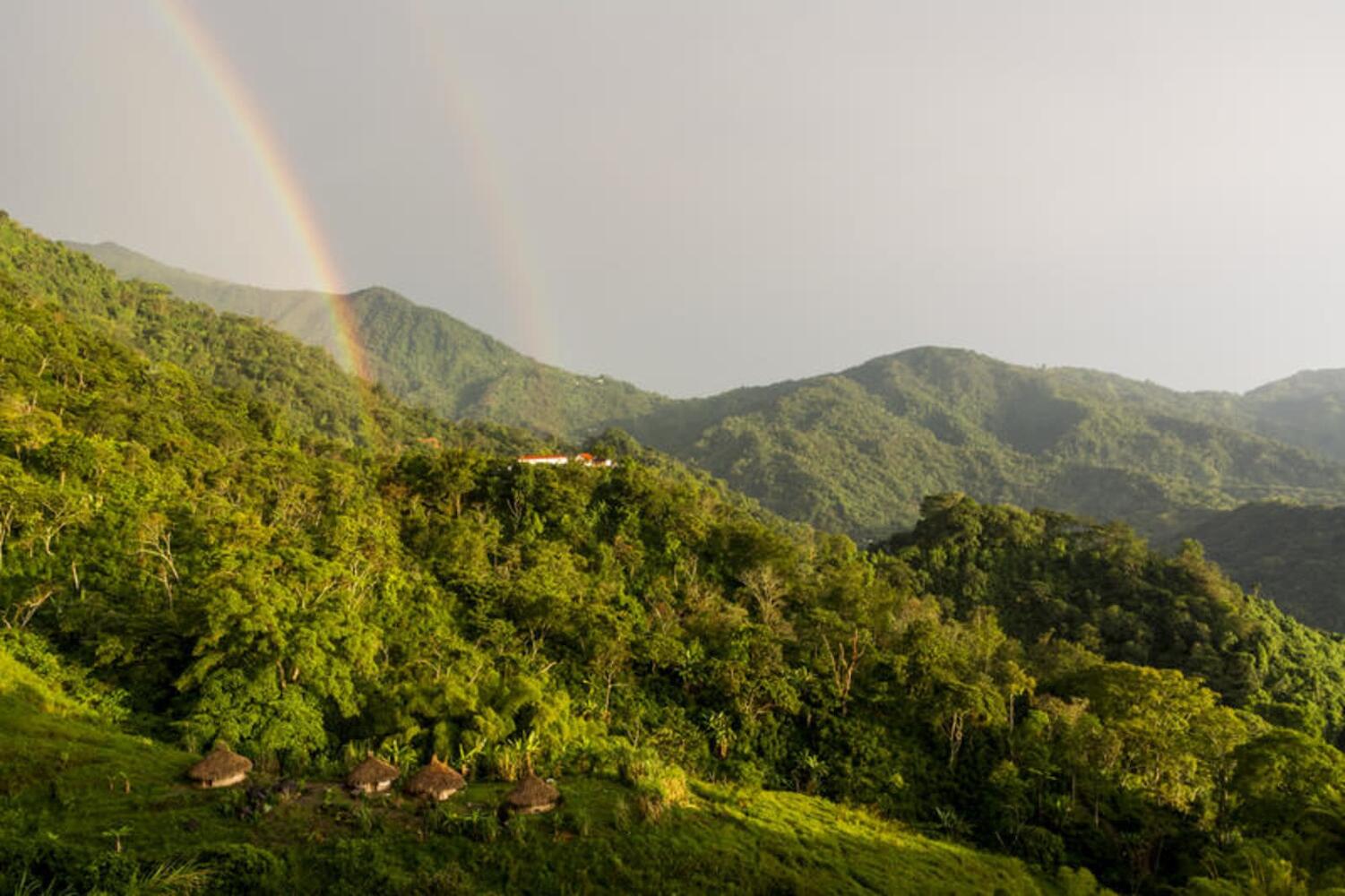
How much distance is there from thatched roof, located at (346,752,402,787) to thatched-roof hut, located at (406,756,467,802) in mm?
464

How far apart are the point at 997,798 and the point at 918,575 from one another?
148 feet

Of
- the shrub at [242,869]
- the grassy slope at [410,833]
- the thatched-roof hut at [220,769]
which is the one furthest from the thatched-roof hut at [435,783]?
the shrub at [242,869]

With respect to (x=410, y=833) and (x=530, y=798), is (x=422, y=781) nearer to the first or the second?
(x=410, y=833)

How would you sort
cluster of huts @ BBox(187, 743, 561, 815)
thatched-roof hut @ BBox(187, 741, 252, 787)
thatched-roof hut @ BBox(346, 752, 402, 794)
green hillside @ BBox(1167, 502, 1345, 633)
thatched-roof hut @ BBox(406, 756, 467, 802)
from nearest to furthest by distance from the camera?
thatched-roof hut @ BBox(187, 741, 252, 787) → cluster of huts @ BBox(187, 743, 561, 815) → thatched-roof hut @ BBox(346, 752, 402, 794) → thatched-roof hut @ BBox(406, 756, 467, 802) → green hillside @ BBox(1167, 502, 1345, 633)

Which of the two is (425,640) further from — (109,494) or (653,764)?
(109,494)

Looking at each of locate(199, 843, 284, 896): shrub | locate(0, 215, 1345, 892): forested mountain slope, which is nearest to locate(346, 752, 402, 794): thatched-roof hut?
locate(0, 215, 1345, 892): forested mountain slope

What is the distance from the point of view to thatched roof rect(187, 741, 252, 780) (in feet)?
42.7

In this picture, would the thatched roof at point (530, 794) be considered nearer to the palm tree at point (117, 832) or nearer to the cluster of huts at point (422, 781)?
the cluster of huts at point (422, 781)

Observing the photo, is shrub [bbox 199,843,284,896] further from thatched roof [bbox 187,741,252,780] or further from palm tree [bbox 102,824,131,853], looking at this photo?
thatched roof [bbox 187,741,252,780]

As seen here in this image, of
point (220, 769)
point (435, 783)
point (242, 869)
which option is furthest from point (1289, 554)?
point (242, 869)

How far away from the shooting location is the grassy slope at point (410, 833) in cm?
1082

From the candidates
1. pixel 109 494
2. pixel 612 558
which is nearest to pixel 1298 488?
pixel 612 558

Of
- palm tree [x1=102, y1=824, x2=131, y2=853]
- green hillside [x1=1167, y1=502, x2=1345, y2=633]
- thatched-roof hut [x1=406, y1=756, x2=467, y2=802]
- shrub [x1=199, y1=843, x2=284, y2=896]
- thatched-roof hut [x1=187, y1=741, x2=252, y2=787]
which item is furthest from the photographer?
green hillside [x1=1167, y1=502, x2=1345, y2=633]

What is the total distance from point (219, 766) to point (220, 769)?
0.06m
